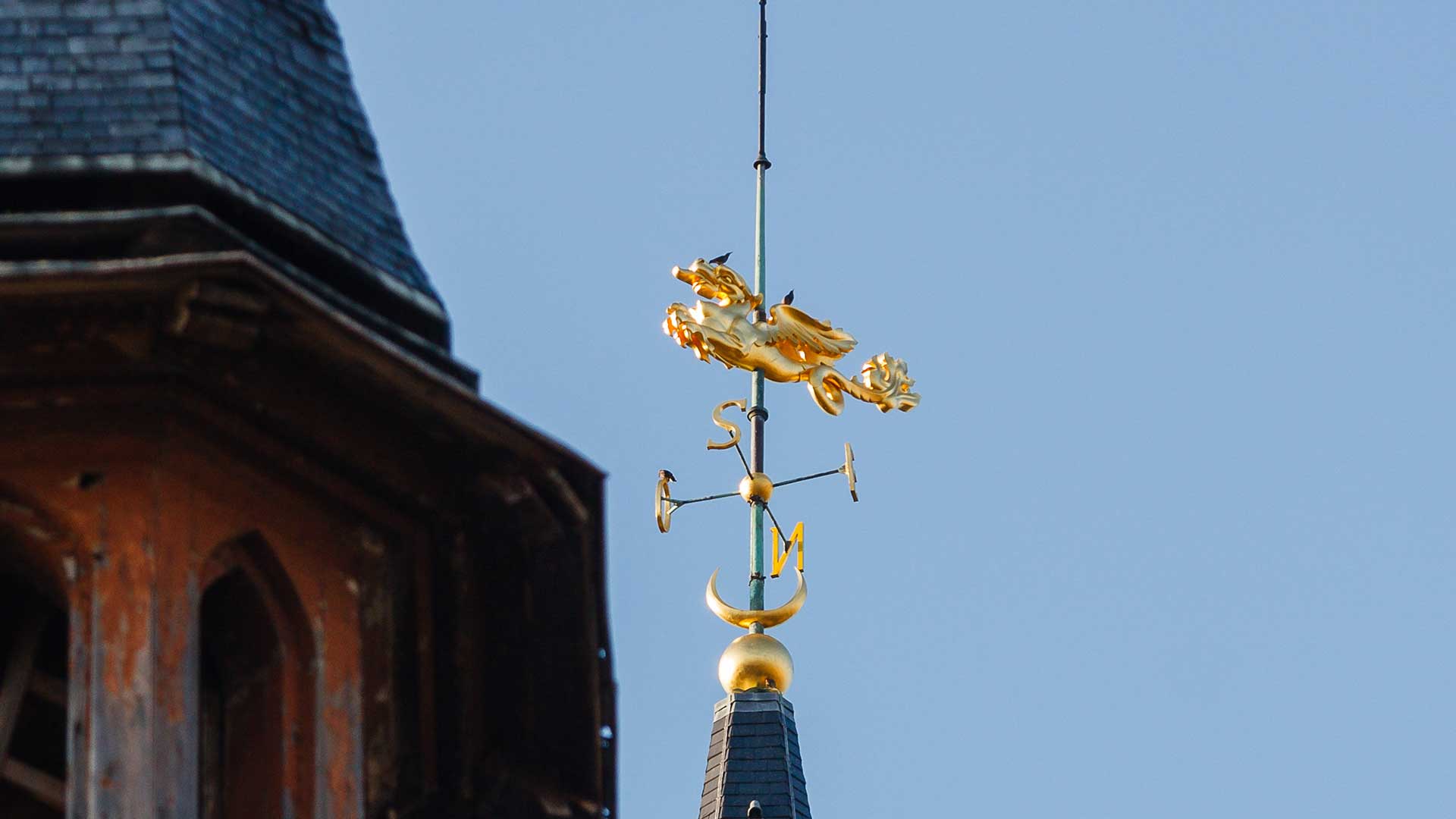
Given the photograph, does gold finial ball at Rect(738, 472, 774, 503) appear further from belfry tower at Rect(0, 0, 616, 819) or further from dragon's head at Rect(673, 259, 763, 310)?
belfry tower at Rect(0, 0, 616, 819)

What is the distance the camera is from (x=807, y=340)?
33594mm

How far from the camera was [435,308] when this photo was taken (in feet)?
69.7

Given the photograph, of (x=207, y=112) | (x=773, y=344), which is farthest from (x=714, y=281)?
(x=207, y=112)

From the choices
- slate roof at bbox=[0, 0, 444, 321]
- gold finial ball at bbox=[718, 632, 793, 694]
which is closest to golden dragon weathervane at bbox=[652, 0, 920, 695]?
gold finial ball at bbox=[718, 632, 793, 694]

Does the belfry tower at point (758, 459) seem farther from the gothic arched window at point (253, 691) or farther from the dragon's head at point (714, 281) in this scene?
the gothic arched window at point (253, 691)

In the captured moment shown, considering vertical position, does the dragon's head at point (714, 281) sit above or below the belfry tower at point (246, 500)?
above

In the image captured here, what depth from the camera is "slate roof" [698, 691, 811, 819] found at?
3192 centimetres

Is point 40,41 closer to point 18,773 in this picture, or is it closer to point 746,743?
point 18,773

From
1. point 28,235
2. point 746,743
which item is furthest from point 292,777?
point 746,743

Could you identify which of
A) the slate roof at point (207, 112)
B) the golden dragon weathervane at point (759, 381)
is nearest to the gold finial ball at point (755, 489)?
the golden dragon weathervane at point (759, 381)

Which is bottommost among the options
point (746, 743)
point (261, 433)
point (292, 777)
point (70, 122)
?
point (292, 777)

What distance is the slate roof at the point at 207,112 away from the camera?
20453 millimetres

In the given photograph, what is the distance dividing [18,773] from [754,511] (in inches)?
554

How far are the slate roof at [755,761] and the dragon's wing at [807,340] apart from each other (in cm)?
224
